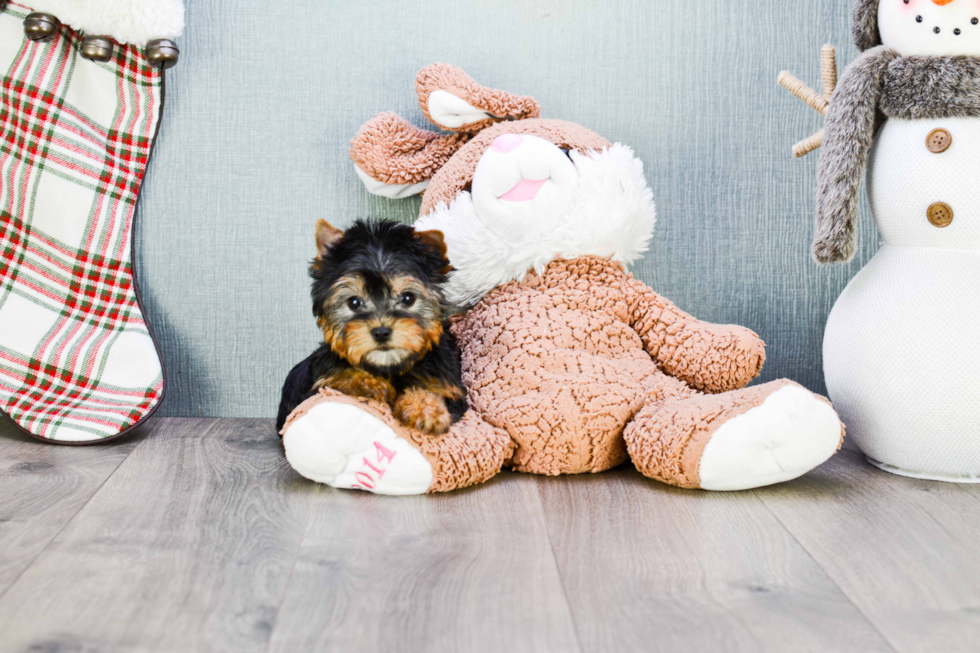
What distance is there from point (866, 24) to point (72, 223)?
1485mm

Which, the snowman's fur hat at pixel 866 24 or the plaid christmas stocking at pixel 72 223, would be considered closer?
the snowman's fur hat at pixel 866 24

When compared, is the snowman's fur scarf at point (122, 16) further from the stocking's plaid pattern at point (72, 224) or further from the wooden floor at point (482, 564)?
the wooden floor at point (482, 564)

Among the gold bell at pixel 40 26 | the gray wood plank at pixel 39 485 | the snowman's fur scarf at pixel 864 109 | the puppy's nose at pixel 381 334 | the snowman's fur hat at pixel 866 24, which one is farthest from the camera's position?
the gold bell at pixel 40 26

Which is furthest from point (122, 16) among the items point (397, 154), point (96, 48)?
point (397, 154)

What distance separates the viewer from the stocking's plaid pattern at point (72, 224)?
1.53 metres

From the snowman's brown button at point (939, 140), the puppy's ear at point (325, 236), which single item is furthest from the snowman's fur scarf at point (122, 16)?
the snowman's brown button at point (939, 140)

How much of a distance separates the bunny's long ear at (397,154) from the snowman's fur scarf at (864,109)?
0.66 m

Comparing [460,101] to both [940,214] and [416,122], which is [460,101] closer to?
[416,122]

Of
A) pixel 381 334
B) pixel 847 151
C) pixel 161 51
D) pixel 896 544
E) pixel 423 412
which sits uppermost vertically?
pixel 161 51

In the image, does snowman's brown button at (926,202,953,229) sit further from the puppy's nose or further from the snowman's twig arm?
the puppy's nose

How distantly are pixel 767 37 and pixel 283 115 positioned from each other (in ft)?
3.26

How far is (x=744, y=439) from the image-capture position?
118 cm

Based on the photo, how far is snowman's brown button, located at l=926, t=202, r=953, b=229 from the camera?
1272 millimetres

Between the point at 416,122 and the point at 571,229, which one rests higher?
the point at 416,122
